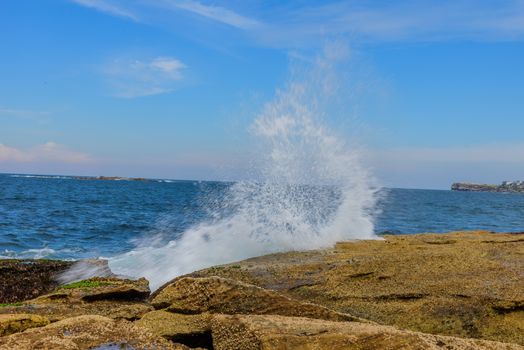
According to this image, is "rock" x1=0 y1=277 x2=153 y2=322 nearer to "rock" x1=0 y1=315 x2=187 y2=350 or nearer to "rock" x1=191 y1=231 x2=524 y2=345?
"rock" x1=191 y1=231 x2=524 y2=345

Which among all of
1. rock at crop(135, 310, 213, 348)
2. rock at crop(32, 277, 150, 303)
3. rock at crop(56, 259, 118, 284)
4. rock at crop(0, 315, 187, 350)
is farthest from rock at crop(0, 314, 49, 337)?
rock at crop(56, 259, 118, 284)

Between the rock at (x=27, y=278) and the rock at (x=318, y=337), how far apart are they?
10.6 metres

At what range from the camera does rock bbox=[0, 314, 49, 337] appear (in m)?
6.81

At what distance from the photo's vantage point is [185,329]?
662cm

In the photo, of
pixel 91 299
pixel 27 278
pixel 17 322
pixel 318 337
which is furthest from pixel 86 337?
pixel 27 278

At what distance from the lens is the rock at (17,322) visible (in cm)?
681

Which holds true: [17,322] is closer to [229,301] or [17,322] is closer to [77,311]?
[77,311]

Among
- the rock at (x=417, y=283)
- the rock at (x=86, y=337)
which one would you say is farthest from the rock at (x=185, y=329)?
the rock at (x=417, y=283)

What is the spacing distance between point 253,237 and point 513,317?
8.58m

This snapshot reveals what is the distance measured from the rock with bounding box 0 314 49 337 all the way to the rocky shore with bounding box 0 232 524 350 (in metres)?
0.01

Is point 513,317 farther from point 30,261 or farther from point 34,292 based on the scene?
point 30,261

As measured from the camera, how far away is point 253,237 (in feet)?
49.9

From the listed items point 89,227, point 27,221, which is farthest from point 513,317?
point 27,221

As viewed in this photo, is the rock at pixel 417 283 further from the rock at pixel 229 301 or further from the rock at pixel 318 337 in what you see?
the rock at pixel 318 337
